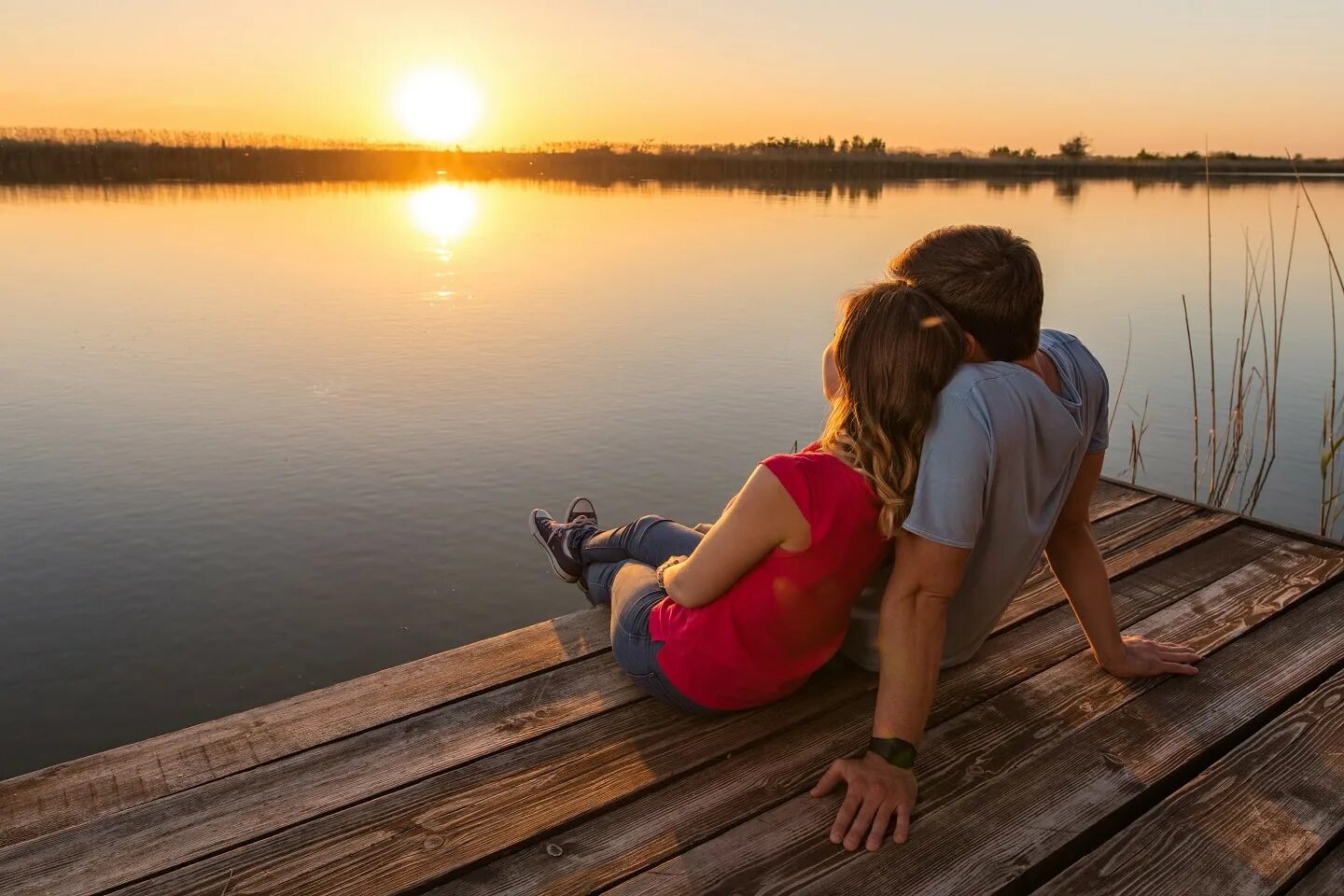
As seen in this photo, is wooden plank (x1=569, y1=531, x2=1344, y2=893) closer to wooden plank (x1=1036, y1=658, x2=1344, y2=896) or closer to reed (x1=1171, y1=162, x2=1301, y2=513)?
wooden plank (x1=1036, y1=658, x2=1344, y2=896)

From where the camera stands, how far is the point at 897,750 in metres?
1.64

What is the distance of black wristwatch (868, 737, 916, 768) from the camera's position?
1640mm

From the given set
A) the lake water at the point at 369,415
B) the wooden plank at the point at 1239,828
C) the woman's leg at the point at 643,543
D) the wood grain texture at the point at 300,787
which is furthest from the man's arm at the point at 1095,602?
the lake water at the point at 369,415

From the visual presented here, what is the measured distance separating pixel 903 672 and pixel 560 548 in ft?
4.17

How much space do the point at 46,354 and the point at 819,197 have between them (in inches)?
832

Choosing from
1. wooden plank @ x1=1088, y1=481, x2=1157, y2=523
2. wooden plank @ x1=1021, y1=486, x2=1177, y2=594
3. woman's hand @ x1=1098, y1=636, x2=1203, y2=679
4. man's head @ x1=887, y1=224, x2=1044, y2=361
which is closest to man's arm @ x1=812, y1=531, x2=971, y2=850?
man's head @ x1=887, y1=224, x2=1044, y2=361

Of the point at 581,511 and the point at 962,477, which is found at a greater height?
the point at 962,477

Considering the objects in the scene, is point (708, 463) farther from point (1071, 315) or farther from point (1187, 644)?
point (1071, 315)

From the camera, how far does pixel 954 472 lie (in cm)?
157

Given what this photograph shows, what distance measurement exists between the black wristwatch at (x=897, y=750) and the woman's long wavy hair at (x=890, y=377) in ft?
1.21

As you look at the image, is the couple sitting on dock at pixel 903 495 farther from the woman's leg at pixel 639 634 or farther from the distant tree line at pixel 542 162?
the distant tree line at pixel 542 162

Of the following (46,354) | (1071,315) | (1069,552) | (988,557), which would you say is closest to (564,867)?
(988,557)

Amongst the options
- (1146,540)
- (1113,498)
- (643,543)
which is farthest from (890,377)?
(1113,498)

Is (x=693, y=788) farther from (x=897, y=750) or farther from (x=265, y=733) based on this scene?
(x=265, y=733)
